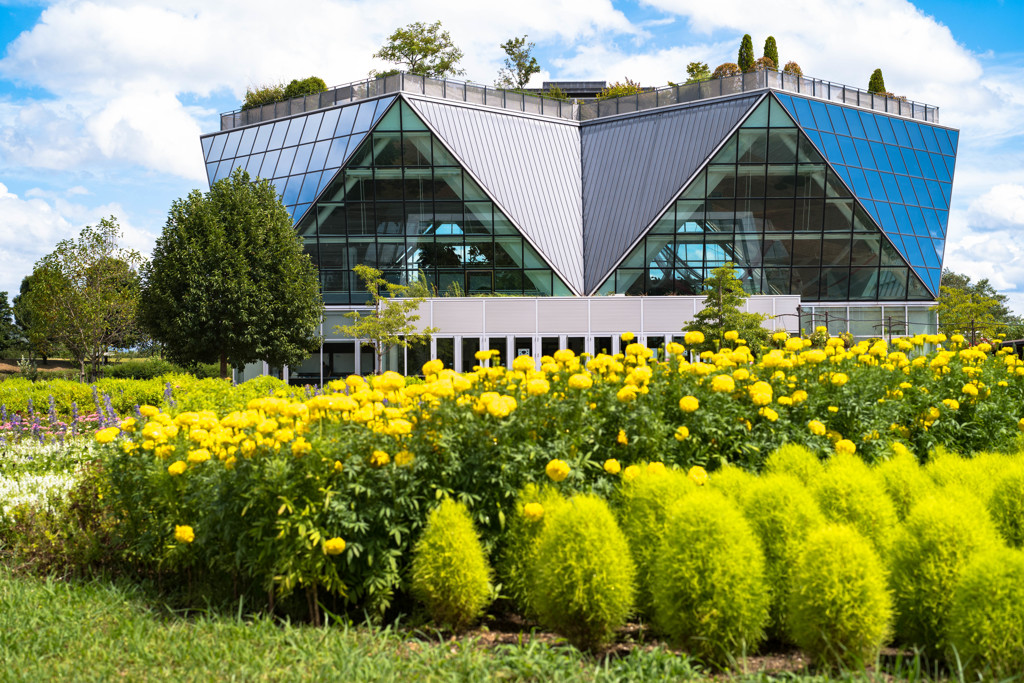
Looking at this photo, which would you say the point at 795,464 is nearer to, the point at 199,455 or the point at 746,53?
the point at 199,455

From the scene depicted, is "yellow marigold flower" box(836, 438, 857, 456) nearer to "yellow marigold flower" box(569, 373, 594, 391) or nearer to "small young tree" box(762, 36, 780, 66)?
"yellow marigold flower" box(569, 373, 594, 391)

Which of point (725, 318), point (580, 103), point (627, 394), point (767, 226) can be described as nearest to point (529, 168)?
point (580, 103)

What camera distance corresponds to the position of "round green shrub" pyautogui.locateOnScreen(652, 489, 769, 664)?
395 cm

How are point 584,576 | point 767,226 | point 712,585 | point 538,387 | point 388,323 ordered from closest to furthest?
point 712,585
point 584,576
point 538,387
point 388,323
point 767,226

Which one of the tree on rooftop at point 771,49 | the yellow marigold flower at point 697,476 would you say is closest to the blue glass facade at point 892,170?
the tree on rooftop at point 771,49

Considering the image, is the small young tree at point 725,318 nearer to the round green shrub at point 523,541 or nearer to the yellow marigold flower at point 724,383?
the yellow marigold flower at point 724,383

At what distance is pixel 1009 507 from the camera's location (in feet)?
15.9

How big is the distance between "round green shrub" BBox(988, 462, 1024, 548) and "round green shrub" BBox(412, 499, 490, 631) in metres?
3.09

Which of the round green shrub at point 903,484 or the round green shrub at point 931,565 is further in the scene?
the round green shrub at point 903,484

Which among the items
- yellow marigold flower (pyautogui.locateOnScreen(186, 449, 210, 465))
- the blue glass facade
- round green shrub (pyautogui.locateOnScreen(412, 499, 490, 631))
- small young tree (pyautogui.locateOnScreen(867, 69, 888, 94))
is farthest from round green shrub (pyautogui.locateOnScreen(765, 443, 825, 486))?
small young tree (pyautogui.locateOnScreen(867, 69, 888, 94))

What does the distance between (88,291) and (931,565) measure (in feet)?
110

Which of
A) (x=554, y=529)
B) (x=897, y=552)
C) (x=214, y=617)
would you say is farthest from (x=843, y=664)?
(x=214, y=617)

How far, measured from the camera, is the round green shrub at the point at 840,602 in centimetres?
379

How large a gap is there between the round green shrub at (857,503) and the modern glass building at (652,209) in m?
24.8
